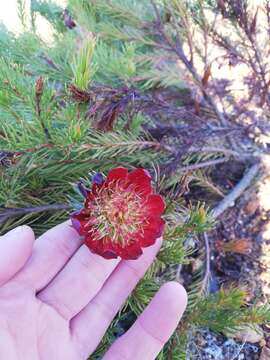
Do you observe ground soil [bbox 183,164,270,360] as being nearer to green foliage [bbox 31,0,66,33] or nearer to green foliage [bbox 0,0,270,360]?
green foliage [bbox 0,0,270,360]

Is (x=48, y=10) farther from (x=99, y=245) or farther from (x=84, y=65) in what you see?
(x=99, y=245)

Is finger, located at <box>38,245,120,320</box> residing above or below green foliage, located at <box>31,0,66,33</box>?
below

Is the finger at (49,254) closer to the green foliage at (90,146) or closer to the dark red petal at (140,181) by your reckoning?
the green foliage at (90,146)

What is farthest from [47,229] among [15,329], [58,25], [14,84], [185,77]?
[58,25]

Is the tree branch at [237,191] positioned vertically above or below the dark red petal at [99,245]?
above

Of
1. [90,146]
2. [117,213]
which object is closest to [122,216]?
[117,213]

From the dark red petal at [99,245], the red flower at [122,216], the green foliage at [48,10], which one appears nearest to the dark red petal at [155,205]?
the red flower at [122,216]

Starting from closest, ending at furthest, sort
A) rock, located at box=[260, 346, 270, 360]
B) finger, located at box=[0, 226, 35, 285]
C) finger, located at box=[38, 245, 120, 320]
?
finger, located at box=[0, 226, 35, 285] < finger, located at box=[38, 245, 120, 320] < rock, located at box=[260, 346, 270, 360]

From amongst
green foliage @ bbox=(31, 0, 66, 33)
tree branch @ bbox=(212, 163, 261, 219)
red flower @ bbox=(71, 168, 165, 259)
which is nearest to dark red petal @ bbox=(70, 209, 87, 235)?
red flower @ bbox=(71, 168, 165, 259)
